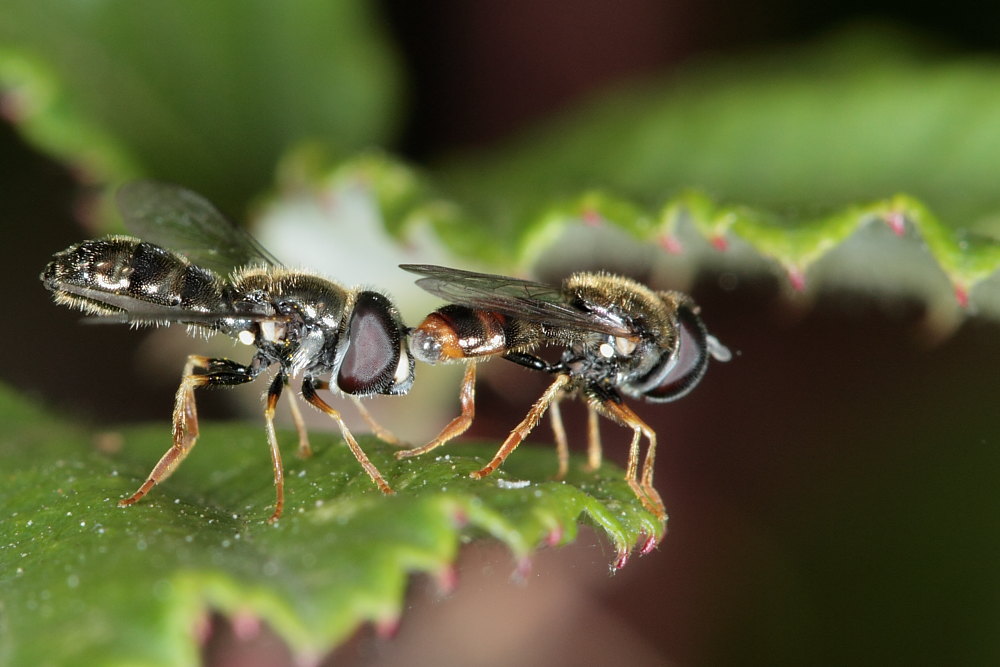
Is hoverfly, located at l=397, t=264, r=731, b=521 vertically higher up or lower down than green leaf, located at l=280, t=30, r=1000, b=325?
lower down

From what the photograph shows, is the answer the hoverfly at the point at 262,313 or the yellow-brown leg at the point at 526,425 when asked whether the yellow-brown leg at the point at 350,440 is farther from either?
the yellow-brown leg at the point at 526,425

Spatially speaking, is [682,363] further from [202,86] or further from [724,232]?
[202,86]

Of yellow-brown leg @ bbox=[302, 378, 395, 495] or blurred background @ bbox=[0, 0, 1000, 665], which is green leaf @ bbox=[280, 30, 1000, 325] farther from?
yellow-brown leg @ bbox=[302, 378, 395, 495]

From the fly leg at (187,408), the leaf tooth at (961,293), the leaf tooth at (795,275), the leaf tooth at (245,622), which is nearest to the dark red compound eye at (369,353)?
the fly leg at (187,408)

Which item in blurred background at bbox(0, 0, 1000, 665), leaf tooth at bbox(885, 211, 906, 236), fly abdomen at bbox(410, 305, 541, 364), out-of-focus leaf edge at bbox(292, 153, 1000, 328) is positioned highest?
leaf tooth at bbox(885, 211, 906, 236)

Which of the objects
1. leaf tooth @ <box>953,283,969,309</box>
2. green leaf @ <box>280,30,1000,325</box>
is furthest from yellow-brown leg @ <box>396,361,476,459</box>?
leaf tooth @ <box>953,283,969,309</box>

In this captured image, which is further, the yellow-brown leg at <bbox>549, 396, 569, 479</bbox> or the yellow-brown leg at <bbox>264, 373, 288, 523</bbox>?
the yellow-brown leg at <bbox>549, 396, 569, 479</bbox>

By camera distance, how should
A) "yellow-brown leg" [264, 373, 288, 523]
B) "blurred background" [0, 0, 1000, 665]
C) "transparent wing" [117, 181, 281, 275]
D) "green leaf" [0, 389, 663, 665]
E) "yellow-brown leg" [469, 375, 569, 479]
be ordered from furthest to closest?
"blurred background" [0, 0, 1000, 665], "transparent wing" [117, 181, 281, 275], "yellow-brown leg" [469, 375, 569, 479], "yellow-brown leg" [264, 373, 288, 523], "green leaf" [0, 389, 663, 665]
